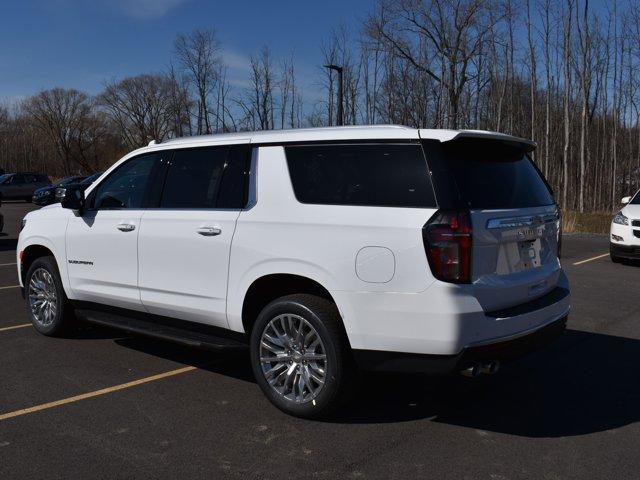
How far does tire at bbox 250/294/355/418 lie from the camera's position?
388 centimetres

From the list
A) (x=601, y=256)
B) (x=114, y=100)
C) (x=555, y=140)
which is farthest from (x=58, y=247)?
(x=114, y=100)

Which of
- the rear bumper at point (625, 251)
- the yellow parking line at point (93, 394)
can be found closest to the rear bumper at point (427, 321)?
the yellow parking line at point (93, 394)

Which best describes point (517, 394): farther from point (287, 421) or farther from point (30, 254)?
point (30, 254)

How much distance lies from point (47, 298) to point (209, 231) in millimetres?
2569

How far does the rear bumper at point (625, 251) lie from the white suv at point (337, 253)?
25.8 feet

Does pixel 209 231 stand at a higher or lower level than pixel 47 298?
higher

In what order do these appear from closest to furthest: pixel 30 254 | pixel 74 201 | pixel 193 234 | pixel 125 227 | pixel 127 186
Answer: pixel 193 234 → pixel 125 227 → pixel 127 186 → pixel 74 201 → pixel 30 254

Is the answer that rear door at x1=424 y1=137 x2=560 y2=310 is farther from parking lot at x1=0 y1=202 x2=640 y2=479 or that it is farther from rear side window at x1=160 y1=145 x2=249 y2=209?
rear side window at x1=160 y1=145 x2=249 y2=209

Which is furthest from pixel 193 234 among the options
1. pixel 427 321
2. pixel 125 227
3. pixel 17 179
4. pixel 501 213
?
pixel 17 179

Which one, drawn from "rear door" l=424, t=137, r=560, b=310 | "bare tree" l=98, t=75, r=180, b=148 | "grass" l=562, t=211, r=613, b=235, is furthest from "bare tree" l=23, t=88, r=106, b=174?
"rear door" l=424, t=137, r=560, b=310

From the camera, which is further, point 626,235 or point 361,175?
point 626,235

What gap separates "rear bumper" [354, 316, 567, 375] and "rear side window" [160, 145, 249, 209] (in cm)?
148

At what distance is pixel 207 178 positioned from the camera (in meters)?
4.74

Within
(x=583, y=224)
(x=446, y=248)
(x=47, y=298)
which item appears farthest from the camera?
(x=583, y=224)
